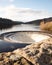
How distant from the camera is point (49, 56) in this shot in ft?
9.66

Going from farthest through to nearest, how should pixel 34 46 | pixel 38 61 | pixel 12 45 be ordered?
1. pixel 12 45
2. pixel 34 46
3. pixel 38 61

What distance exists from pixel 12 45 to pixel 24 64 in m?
2.53

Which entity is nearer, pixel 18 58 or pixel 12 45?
pixel 18 58

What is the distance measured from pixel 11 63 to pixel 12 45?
249 centimetres

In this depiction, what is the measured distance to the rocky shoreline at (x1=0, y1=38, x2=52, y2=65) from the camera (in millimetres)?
2789

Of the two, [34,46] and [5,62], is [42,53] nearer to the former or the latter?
[34,46]

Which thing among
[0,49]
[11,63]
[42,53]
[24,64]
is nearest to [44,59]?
[42,53]

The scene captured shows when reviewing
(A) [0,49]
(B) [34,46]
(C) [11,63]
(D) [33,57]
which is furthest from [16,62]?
(A) [0,49]

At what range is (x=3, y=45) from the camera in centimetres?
521

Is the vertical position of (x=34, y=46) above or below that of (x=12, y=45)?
above

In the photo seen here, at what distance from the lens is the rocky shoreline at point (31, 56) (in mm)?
2789

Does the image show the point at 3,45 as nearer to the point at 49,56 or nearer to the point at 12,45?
the point at 12,45

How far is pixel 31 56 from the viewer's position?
9.23 feet

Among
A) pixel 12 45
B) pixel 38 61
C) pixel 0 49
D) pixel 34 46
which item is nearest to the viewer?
pixel 38 61
